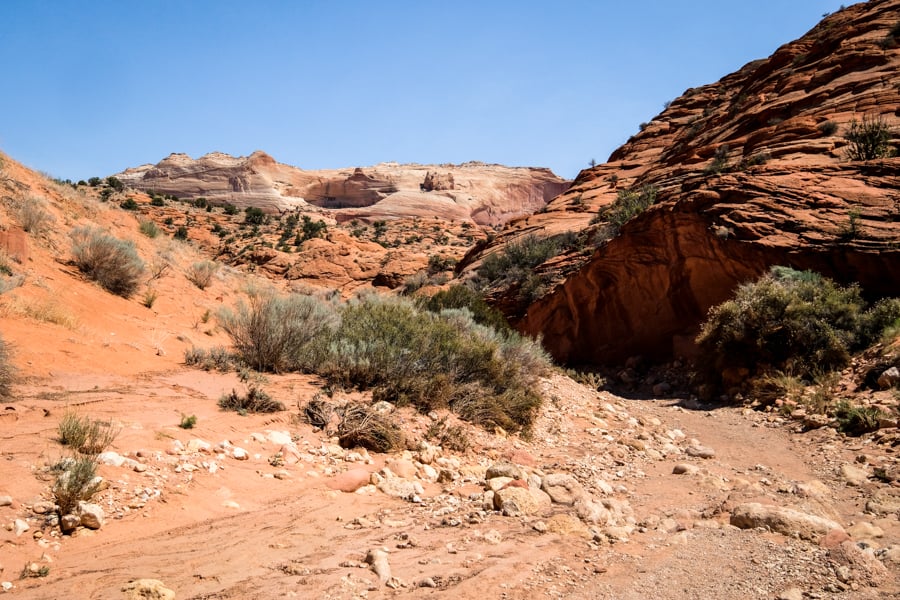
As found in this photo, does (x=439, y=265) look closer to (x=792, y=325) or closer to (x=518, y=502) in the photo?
(x=792, y=325)

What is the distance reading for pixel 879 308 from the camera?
8664 millimetres

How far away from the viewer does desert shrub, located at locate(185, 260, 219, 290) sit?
12508 millimetres

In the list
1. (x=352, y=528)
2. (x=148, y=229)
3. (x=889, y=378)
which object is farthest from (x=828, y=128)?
(x=148, y=229)

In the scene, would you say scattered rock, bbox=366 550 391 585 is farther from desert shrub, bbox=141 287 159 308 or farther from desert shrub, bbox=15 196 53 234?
desert shrub, bbox=15 196 53 234

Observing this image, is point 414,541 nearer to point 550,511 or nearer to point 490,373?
point 550,511

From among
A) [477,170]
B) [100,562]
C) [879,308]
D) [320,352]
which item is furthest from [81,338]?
[477,170]

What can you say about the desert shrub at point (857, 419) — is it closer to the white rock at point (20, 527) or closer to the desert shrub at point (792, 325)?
the desert shrub at point (792, 325)

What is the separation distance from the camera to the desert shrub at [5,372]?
4723mm

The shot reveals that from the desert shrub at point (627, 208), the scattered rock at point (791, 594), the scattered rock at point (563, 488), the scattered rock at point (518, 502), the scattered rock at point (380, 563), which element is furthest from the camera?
the desert shrub at point (627, 208)

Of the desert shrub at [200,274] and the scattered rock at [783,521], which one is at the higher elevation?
the desert shrub at [200,274]

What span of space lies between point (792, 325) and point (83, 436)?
9.34 metres

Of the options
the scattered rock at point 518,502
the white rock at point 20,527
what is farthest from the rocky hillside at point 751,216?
the white rock at point 20,527

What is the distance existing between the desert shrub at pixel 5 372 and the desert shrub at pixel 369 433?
109 inches

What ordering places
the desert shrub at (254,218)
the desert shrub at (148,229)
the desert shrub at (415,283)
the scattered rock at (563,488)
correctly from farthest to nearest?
the desert shrub at (254,218) < the desert shrub at (415,283) < the desert shrub at (148,229) < the scattered rock at (563,488)
